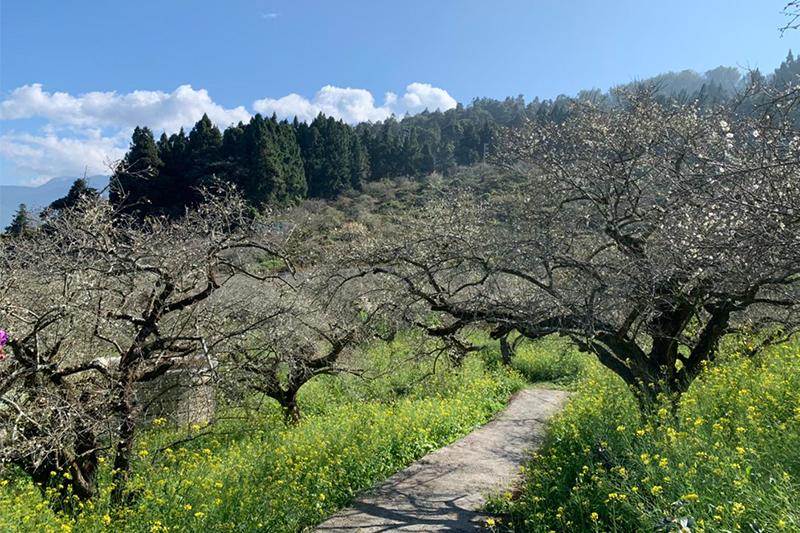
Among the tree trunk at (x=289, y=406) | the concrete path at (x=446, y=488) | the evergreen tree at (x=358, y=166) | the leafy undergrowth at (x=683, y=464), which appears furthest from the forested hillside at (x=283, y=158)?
the leafy undergrowth at (x=683, y=464)

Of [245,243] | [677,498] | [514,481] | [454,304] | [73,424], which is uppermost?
[245,243]

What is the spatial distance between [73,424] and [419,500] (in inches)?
142

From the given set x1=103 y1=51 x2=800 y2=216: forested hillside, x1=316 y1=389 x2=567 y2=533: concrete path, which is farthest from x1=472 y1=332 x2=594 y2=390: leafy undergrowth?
x1=103 y1=51 x2=800 y2=216: forested hillside

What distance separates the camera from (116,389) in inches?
217

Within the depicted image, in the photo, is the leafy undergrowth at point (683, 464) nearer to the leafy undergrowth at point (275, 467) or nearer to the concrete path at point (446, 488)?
the concrete path at point (446, 488)

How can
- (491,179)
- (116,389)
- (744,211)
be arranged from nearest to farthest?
(744,211), (116,389), (491,179)

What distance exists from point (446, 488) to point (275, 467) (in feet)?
6.91

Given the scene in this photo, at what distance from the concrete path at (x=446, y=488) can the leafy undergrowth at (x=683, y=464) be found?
503mm

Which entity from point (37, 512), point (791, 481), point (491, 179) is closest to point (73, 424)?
point (37, 512)

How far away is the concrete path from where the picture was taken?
18.1 feet

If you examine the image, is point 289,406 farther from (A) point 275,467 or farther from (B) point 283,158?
(B) point 283,158

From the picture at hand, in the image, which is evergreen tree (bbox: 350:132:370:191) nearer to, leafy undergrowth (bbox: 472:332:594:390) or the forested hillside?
the forested hillside

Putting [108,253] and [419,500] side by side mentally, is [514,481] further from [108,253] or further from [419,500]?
[108,253]

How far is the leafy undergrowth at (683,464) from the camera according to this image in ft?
9.87
